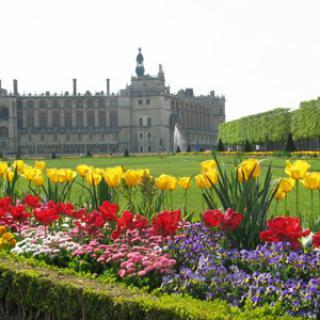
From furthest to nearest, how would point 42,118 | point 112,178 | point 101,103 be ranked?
point 42,118 → point 101,103 → point 112,178

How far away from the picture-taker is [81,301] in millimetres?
3811

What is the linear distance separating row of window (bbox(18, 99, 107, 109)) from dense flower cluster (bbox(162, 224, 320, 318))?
317 feet

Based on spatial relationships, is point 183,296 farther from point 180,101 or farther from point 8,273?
point 180,101

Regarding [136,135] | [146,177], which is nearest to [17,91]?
[136,135]

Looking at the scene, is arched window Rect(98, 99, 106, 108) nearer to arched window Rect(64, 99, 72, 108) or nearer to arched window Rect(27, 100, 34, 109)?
arched window Rect(64, 99, 72, 108)

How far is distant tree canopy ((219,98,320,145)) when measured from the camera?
4228 cm

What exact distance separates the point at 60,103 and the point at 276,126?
57.2m

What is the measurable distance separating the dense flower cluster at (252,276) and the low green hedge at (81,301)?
0.17m

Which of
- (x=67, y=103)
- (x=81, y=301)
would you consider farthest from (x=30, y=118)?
(x=81, y=301)

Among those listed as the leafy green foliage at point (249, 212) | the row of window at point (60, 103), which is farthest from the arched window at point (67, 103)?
the leafy green foliage at point (249, 212)

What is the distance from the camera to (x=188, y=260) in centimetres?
433

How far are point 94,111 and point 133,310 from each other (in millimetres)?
98037

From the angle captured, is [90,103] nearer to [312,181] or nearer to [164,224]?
[312,181]

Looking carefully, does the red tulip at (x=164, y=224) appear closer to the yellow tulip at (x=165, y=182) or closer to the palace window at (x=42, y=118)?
the yellow tulip at (x=165, y=182)
